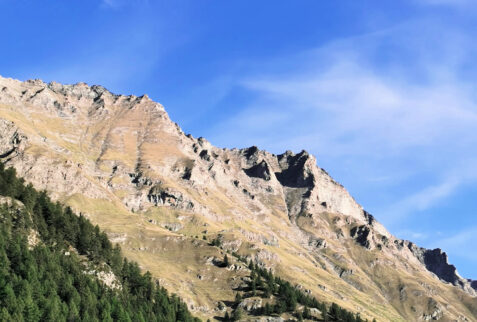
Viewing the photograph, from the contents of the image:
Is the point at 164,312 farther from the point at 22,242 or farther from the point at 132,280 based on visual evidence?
the point at 22,242

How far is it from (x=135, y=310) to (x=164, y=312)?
876 inches

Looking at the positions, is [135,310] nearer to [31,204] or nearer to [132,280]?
[132,280]

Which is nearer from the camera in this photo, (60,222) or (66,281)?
(66,281)

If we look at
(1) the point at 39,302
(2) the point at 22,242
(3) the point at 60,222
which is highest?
(3) the point at 60,222

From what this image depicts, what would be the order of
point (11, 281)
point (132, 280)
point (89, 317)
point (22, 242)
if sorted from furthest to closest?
point (132, 280) → point (22, 242) → point (89, 317) → point (11, 281)

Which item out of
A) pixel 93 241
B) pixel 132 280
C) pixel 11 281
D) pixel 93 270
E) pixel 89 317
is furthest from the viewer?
pixel 132 280

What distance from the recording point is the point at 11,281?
393 ft

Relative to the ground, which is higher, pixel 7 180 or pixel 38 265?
pixel 7 180

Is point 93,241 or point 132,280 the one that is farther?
point 132,280

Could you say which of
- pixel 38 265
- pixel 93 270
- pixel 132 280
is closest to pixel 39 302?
pixel 38 265

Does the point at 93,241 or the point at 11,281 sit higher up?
the point at 93,241

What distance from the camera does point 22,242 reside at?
13950 cm

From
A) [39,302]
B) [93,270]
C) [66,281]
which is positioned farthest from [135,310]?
[39,302]

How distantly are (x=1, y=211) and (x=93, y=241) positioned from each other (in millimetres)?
32194
